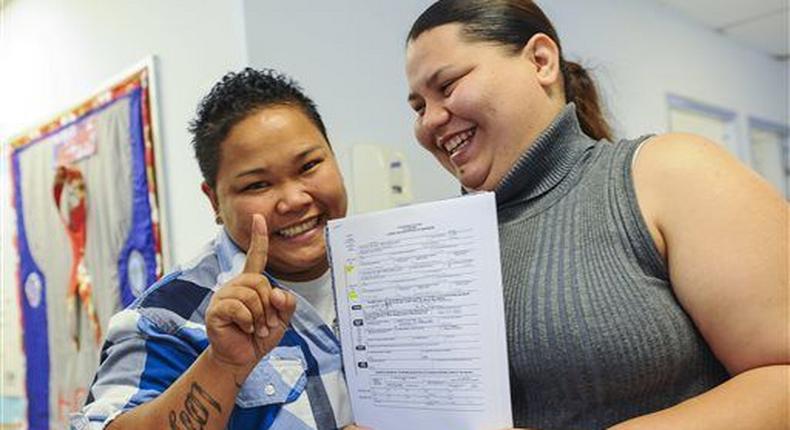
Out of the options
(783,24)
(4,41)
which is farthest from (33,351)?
(783,24)

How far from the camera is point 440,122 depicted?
35.8 inches

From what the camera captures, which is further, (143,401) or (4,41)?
(4,41)

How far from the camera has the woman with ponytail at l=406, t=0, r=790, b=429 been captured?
65 centimetres

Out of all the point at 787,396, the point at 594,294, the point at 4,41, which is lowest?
the point at 787,396

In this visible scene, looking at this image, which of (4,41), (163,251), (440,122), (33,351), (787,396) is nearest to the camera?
(787,396)

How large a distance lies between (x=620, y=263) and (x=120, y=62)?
1953mm

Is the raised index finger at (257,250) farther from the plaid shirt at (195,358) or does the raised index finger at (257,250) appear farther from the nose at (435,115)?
the nose at (435,115)

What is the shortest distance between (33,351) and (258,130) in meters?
2.15

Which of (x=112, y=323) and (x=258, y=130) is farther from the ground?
(x=258, y=130)

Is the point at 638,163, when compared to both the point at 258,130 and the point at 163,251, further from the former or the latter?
the point at 163,251

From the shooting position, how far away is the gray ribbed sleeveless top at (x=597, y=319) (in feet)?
2.29

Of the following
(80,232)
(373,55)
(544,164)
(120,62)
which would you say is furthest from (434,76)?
(80,232)

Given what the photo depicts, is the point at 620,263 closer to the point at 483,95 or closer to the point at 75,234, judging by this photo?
the point at 483,95

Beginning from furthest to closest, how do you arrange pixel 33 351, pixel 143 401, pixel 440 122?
1. pixel 33 351
2. pixel 440 122
3. pixel 143 401
